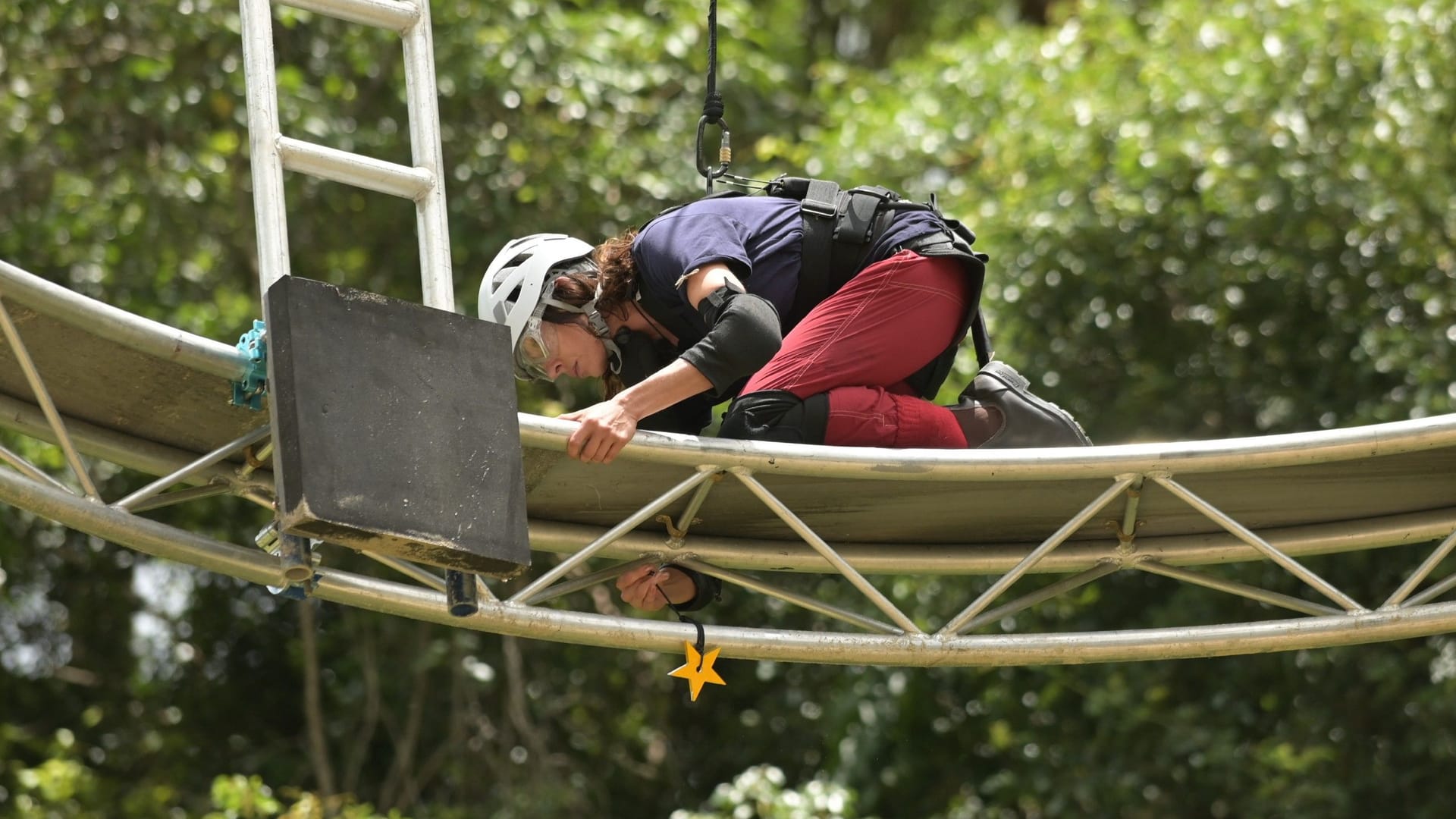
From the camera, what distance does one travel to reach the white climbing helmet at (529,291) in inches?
179

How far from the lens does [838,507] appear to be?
4.90 metres

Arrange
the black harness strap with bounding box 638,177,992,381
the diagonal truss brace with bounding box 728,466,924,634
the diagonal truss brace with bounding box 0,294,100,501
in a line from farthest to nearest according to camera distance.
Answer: the black harness strap with bounding box 638,177,992,381 < the diagonal truss brace with bounding box 728,466,924,634 < the diagonal truss brace with bounding box 0,294,100,501

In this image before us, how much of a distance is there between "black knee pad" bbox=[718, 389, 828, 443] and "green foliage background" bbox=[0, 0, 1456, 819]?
13.2 ft

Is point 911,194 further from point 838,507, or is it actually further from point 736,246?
point 736,246

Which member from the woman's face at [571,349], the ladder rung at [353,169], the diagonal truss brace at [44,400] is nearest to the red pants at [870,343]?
the woman's face at [571,349]

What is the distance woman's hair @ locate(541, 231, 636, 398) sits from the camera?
181 inches

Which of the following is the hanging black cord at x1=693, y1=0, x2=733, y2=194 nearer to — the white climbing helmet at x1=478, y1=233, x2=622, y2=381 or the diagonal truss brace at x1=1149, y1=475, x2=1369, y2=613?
the white climbing helmet at x1=478, y1=233, x2=622, y2=381

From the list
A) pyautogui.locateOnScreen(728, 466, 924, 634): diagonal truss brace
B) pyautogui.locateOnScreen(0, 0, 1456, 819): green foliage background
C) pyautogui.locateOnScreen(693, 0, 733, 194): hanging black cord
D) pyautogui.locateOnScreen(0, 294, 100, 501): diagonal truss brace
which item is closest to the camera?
pyautogui.locateOnScreen(0, 294, 100, 501): diagonal truss brace

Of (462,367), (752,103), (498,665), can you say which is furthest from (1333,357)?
(462,367)

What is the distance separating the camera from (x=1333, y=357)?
31.2 feet

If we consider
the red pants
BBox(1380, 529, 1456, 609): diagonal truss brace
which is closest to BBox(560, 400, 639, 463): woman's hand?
the red pants

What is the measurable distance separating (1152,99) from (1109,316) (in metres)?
1.04

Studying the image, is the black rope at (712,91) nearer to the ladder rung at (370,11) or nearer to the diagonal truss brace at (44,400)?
the ladder rung at (370,11)

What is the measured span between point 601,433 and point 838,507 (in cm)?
94
